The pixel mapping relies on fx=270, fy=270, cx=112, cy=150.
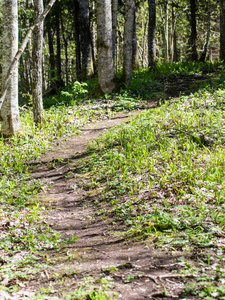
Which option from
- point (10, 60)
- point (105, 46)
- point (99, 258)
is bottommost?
point (99, 258)

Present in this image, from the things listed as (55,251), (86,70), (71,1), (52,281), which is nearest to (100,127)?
(55,251)

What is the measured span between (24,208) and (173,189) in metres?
2.49

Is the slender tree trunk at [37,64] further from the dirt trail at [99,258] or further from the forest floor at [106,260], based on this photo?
the forest floor at [106,260]

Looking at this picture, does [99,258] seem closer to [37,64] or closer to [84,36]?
[37,64]

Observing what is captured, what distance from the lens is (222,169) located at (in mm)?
4574

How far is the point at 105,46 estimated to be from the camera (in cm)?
1086

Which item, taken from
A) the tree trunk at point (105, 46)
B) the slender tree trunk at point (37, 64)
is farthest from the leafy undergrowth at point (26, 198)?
the tree trunk at point (105, 46)

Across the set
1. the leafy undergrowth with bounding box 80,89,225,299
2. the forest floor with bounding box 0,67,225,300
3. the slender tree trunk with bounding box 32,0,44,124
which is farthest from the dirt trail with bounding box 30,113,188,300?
the slender tree trunk with bounding box 32,0,44,124

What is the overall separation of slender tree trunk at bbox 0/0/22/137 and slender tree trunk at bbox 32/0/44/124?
788 mm

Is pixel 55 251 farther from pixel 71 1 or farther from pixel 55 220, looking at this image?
pixel 71 1

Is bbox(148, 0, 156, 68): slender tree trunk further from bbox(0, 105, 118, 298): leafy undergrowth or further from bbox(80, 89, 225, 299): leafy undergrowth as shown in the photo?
bbox(80, 89, 225, 299): leafy undergrowth

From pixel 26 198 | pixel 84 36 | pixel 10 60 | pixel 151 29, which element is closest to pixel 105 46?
pixel 10 60

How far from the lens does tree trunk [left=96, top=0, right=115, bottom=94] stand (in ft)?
34.2

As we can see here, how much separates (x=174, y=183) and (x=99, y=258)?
1886 mm
